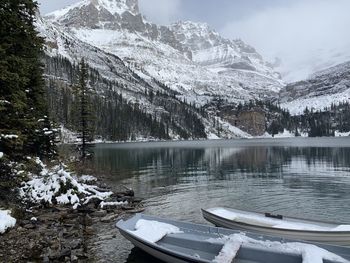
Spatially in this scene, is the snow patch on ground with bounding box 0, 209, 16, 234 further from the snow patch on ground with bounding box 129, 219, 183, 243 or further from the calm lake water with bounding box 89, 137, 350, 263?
the snow patch on ground with bounding box 129, 219, 183, 243

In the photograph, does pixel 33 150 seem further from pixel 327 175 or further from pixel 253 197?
pixel 327 175

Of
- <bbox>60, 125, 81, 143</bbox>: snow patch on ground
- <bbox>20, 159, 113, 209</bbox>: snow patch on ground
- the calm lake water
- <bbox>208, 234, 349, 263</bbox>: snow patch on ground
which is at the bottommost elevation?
the calm lake water

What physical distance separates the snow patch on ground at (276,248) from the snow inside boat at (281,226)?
11.3 feet

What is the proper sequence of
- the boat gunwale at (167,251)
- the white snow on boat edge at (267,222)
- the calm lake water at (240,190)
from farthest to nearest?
the calm lake water at (240,190) < the white snow on boat edge at (267,222) < the boat gunwale at (167,251)

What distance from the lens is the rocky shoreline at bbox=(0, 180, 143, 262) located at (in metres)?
19.0

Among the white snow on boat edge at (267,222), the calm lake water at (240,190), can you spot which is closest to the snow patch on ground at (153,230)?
the calm lake water at (240,190)

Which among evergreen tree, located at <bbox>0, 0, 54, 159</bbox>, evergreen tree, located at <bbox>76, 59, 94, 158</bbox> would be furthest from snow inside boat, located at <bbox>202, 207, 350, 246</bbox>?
evergreen tree, located at <bbox>76, 59, 94, 158</bbox>

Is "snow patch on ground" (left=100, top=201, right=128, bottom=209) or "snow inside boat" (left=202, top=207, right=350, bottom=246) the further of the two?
"snow patch on ground" (left=100, top=201, right=128, bottom=209)

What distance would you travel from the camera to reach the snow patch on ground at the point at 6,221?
21.2 metres

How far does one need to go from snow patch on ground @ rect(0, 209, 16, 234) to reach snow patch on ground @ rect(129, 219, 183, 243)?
753cm

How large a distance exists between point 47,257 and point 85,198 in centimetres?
1288

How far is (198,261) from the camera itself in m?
15.4

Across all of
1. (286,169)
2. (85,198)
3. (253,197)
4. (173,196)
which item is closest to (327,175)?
(286,169)

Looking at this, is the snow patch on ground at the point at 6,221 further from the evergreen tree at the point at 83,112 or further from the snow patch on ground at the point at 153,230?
the evergreen tree at the point at 83,112
